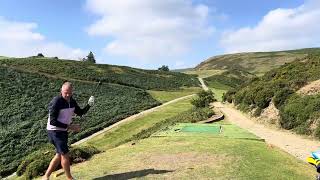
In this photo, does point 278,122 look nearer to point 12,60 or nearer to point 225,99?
point 225,99

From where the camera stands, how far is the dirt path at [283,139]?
19212 mm

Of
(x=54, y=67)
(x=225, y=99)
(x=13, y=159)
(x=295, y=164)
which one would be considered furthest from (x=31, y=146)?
(x=54, y=67)

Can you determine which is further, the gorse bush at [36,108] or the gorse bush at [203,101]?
the gorse bush at [203,101]

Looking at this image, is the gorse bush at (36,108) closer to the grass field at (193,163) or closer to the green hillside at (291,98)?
the green hillside at (291,98)

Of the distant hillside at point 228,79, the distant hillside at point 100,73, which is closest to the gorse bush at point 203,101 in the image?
the distant hillside at point 100,73

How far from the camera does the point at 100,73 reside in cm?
7719

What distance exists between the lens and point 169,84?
274ft

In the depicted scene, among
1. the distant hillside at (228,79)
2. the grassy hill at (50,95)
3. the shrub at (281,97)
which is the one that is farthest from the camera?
the distant hillside at (228,79)

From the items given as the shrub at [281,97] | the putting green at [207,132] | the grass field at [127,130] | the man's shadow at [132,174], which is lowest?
the grass field at [127,130]

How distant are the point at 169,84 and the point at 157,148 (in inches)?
2655

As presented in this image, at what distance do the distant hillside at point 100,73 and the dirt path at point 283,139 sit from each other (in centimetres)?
4382

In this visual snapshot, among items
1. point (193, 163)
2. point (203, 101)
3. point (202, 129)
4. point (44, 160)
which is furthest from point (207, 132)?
point (203, 101)

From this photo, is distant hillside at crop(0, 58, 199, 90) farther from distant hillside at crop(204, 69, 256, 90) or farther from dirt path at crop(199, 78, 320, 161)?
dirt path at crop(199, 78, 320, 161)

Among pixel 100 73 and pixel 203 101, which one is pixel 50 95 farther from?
pixel 100 73
